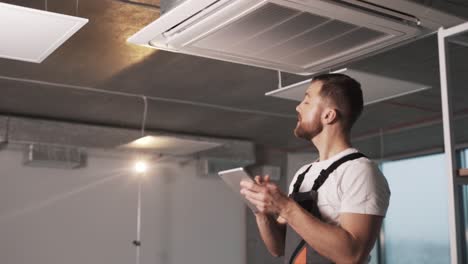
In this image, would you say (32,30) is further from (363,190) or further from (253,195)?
(363,190)

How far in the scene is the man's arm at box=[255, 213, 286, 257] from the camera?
5.42ft

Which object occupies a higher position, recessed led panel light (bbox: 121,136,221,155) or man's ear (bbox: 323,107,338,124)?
recessed led panel light (bbox: 121,136,221,155)

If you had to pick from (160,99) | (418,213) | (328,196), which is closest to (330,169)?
(328,196)

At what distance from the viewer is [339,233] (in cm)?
140

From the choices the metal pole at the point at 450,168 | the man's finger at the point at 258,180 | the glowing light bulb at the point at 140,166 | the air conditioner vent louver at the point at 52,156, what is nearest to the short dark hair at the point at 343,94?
the man's finger at the point at 258,180

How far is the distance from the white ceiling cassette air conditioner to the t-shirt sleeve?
1017 millimetres

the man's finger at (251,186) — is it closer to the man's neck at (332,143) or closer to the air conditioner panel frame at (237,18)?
the man's neck at (332,143)

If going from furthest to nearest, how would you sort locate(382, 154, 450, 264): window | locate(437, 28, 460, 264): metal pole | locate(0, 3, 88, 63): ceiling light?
locate(382, 154, 450, 264): window → locate(0, 3, 88, 63): ceiling light → locate(437, 28, 460, 264): metal pole

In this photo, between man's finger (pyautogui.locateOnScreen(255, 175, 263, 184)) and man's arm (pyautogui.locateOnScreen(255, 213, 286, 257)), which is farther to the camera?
man's arm (pyautogui.locateOnScreen(255, 213, 286, 257))

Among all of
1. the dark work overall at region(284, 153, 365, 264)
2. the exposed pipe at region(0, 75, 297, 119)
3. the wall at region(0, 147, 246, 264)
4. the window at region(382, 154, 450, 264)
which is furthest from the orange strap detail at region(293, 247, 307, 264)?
the window at region(382, 154, 450, 264)

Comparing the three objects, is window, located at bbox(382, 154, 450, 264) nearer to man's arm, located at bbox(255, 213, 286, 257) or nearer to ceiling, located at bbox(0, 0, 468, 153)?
ceiling, located at bbox(0, 0, 468, 153)

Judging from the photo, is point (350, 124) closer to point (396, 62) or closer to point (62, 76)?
point (396, 62)

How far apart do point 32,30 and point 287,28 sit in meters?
1.20

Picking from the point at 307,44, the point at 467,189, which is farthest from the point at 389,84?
the point at 467,189
